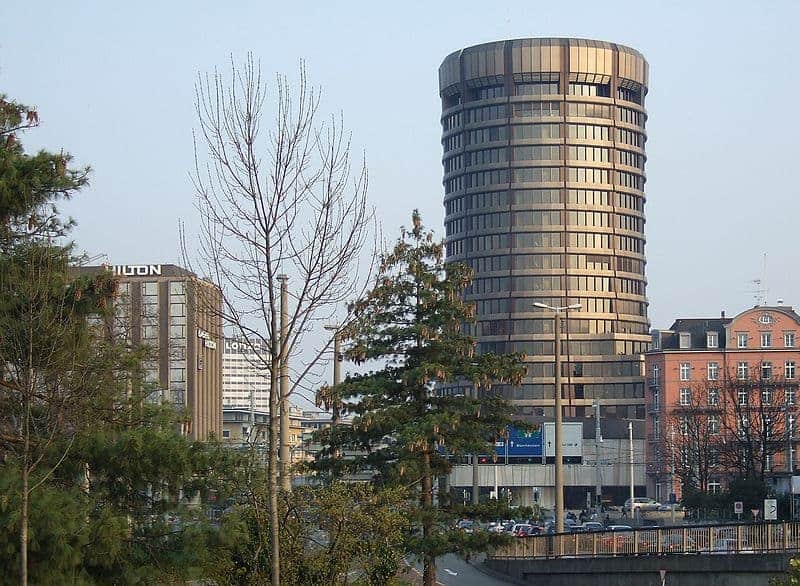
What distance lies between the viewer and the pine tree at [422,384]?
124 ft

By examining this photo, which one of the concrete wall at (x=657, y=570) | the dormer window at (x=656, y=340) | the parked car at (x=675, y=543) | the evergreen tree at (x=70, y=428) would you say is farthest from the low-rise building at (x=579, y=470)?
the evergreen tree at (x=70, y=428)

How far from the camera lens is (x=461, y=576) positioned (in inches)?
2189

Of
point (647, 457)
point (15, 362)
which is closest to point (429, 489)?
point (15, 362)

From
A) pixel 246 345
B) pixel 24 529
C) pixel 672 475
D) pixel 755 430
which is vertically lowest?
pixel 672 475

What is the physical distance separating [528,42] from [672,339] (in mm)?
50372

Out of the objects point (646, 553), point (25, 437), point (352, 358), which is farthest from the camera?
point (646, 553)

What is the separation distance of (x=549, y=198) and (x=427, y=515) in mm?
145098

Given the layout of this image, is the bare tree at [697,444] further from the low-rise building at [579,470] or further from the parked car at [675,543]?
the parked car at [675,543]

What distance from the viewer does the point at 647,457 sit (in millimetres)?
145000

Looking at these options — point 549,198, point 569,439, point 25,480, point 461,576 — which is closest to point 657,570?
point 461,576

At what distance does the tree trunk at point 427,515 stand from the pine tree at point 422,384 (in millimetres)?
27

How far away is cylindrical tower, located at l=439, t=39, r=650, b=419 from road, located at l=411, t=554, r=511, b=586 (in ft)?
375

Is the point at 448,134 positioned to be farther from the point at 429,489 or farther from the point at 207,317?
the point at 207,317

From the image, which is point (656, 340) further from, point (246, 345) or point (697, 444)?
point (246, 345)
